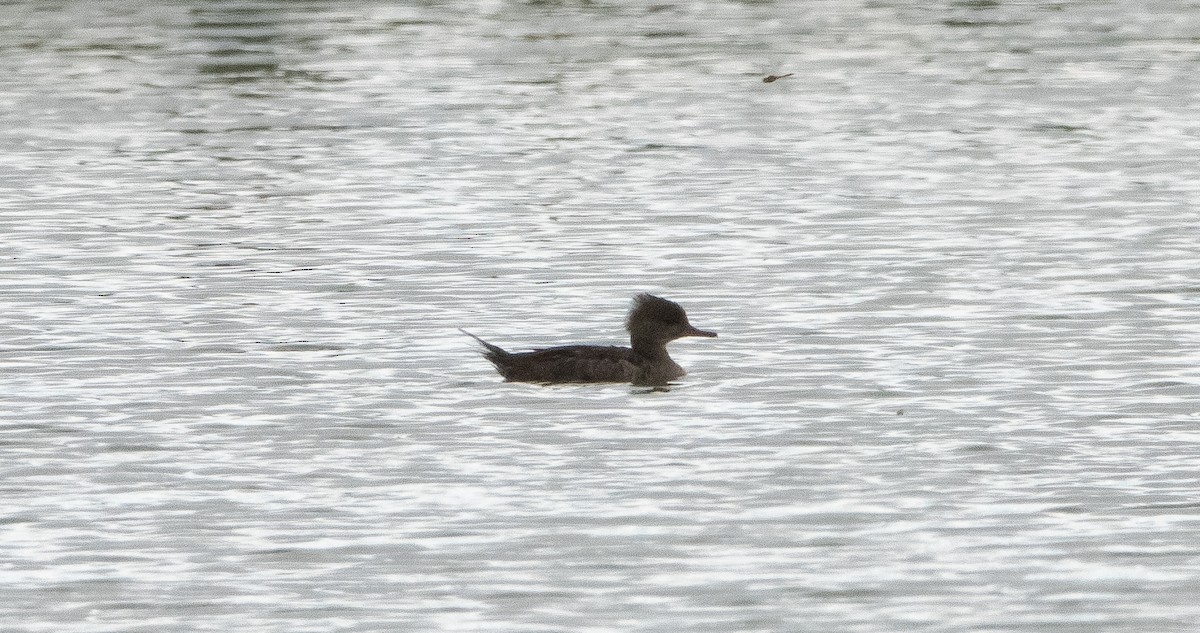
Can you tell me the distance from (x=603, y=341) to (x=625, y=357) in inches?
49.5

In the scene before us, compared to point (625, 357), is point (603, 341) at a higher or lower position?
lower

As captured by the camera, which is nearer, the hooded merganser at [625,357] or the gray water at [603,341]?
the gray water at [603,341]

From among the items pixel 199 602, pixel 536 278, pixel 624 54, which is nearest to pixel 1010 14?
pixel 624 54

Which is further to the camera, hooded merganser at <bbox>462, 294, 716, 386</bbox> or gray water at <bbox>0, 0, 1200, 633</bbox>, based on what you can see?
hooded merganser at <bbox>462, 294, 716, 386</bbox>

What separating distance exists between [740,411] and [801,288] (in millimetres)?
3928

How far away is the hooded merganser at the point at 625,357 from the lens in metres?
13.7

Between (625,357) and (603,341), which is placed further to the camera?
(603,341)

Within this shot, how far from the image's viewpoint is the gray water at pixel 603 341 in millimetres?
9578

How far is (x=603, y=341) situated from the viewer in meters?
15.3

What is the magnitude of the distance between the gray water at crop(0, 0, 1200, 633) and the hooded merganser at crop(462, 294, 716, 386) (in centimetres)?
12

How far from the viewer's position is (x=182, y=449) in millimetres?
11977

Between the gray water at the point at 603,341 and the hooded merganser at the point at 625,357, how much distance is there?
0.41ft

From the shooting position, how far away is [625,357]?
14.1 m

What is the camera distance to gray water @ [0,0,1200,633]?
9578 mm
